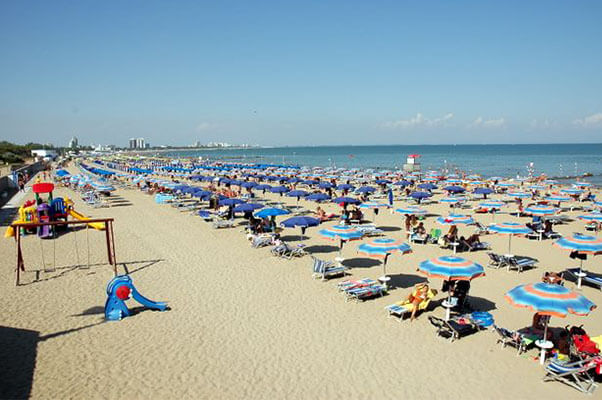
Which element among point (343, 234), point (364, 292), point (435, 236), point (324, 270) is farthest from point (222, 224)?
point (364, 292)

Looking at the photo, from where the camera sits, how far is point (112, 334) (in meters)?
7.67

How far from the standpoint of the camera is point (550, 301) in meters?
6.11

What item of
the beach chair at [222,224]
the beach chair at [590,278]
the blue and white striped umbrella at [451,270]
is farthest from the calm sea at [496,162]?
the blue and white striped umbrella at [451,270]

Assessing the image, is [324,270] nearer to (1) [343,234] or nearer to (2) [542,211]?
(1) [343,234]

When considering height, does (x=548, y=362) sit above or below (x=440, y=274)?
below

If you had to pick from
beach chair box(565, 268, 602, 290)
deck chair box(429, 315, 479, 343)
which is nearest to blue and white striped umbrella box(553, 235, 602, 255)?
beach chair box(565, 268, 602, 290)

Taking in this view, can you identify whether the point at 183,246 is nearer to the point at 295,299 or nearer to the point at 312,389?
the point at 295,299

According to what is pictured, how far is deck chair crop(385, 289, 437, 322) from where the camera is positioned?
8.12 meters

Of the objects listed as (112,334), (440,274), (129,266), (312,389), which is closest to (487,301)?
(440,274)

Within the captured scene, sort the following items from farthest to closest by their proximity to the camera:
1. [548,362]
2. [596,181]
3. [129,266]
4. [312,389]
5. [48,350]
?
[596,181] → [129,266] → [48,350] → [548,362] → [312,389]

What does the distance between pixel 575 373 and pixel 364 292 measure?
421 centimetres

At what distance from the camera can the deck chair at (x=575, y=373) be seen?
19.1 ft

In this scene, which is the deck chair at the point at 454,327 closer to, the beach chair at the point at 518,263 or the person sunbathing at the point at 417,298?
the person sunbathing at the point at 417,298

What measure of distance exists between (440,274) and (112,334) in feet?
21.6
